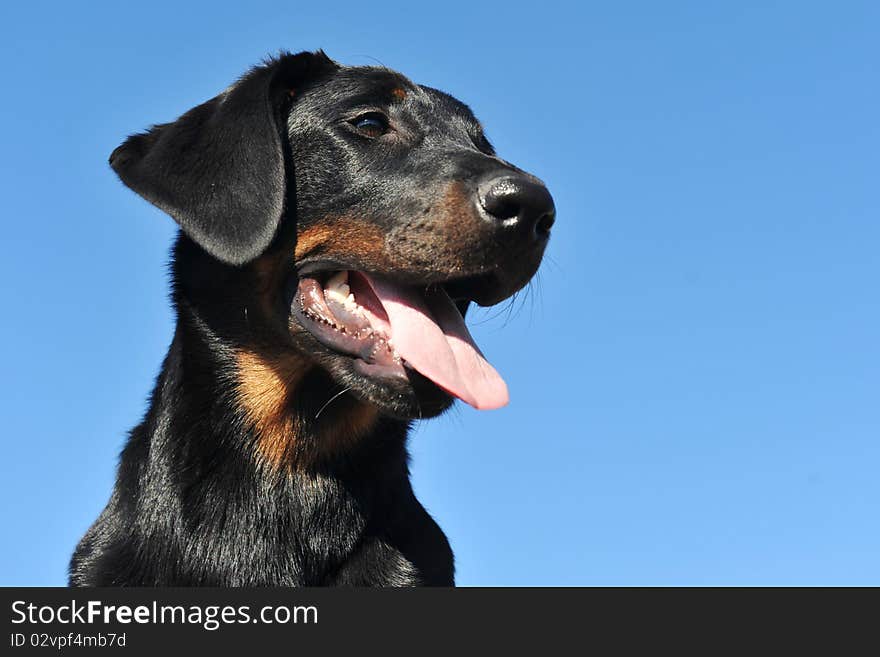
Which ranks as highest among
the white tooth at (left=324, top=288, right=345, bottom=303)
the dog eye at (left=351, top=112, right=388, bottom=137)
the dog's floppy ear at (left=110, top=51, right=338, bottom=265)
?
the dog eye at (left=351, top=112, right=388, bottom=137)

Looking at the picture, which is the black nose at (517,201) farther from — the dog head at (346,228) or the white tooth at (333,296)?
the white tooth at (333,296)

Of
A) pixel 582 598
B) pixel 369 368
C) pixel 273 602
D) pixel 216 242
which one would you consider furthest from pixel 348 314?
pixel 582 598

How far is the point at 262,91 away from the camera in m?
4.91

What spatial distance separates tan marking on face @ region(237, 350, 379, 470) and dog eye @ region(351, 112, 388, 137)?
45.0 inches

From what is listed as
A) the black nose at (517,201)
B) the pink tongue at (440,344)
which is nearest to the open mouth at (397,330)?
Answer: the pink tongue at (440,344)

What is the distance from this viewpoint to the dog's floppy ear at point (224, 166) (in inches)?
179

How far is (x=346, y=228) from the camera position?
464cm

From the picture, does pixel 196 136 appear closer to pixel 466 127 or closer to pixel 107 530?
pixel 466 127

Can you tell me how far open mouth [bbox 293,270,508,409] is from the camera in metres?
4.31

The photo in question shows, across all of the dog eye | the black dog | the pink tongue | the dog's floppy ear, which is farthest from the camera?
the dog eye

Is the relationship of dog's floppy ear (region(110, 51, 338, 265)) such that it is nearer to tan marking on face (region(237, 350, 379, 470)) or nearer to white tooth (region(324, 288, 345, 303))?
white tooth (region(324, 288, 345, 303))

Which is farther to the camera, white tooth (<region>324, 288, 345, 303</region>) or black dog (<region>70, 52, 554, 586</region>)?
white tooth (<region>324, 288, 345, 303</region>)

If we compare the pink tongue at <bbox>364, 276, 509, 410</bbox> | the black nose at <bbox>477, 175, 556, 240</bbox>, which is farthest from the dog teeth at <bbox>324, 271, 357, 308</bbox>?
the black nose at <bbox>477, 175, 556, 240</bbox>

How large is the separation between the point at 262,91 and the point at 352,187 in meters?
0.66
